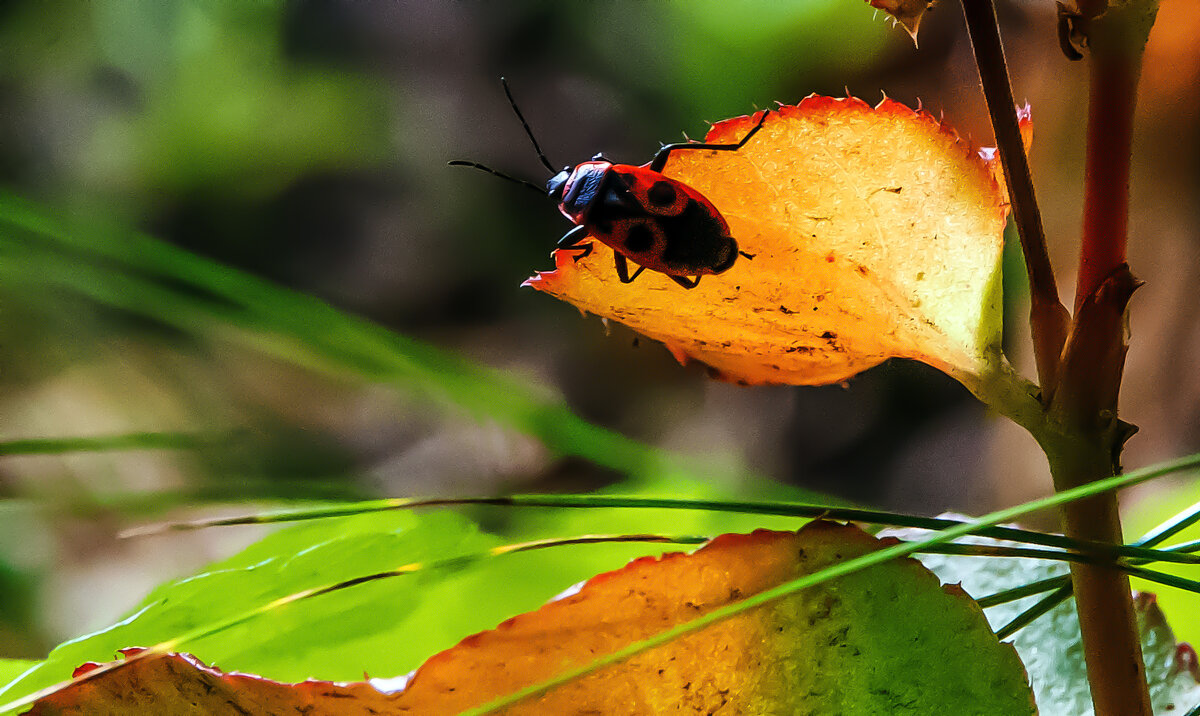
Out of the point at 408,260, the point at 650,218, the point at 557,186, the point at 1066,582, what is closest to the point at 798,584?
the point at 1066,582

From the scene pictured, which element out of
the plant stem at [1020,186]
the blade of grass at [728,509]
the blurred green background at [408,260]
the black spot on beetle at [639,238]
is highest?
the blurred green background at [408,260]

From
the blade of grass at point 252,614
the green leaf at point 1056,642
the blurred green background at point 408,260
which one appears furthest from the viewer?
the blurred green background at point 408,260

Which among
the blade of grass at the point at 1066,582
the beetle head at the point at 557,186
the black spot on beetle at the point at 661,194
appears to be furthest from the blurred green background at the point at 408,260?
the blade of grass at the point at 1066,582

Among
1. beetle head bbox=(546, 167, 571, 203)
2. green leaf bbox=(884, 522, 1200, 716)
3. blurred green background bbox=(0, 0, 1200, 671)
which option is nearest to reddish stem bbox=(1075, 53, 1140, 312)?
green leaf bbox=(884, 522, 1200, 716)

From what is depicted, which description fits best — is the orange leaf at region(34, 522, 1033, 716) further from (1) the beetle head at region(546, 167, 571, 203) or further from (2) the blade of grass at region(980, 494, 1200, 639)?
(1) the beetle head at region(546, 167, 571, 203)

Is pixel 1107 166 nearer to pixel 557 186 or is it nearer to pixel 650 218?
pixel 650 218

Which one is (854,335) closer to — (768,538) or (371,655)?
(768,538)

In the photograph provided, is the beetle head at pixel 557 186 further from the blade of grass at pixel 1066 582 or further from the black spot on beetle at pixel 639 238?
the blade of grass at pixel 1066 582
